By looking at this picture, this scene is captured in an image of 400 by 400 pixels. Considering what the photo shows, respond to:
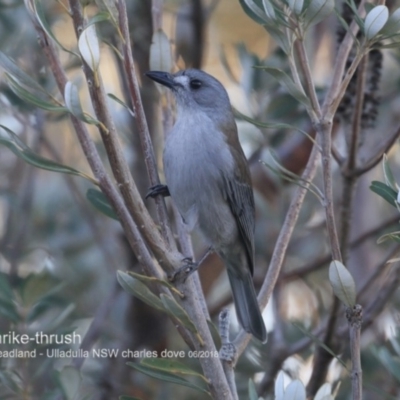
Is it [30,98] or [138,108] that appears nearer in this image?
[30,98]

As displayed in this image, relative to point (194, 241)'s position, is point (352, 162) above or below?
above

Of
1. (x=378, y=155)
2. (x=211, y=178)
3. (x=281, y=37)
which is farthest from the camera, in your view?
(x=211, y=178)

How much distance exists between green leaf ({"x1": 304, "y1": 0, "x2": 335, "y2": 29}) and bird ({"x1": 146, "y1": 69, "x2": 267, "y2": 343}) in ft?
3.69

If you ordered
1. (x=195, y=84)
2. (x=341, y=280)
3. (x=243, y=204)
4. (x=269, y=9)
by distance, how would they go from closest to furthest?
(x=341, y=280) < (x=269, y=9) < (x=243, y=204) < (x=195, y=84)

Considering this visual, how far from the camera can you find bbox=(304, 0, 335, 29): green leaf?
210 cm

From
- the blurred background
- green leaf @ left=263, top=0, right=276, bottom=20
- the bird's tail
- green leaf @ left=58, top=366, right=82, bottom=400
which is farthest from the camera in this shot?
the blurred background

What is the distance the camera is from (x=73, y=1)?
194cm

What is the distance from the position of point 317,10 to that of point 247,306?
1536mm

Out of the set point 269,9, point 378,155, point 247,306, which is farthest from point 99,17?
point 247,306

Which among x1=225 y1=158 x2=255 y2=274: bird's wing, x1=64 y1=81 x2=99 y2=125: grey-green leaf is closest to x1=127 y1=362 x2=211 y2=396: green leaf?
x1=64 y1=81 x2=99 y2=125: grey-green leaf

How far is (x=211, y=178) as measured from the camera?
3432mm

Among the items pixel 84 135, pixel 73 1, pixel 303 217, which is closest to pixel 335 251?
pixel 84 135

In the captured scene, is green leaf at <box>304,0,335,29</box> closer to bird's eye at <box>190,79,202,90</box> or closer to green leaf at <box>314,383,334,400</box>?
green leaf at <box>314,383,334,400</box>

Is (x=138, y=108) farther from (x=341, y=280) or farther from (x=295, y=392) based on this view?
(x=295, y=392)
